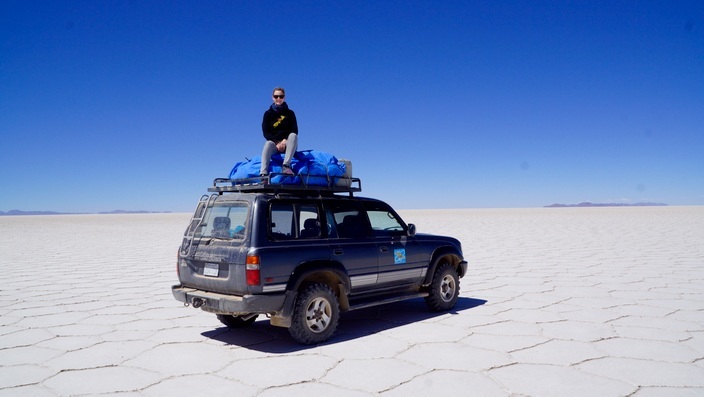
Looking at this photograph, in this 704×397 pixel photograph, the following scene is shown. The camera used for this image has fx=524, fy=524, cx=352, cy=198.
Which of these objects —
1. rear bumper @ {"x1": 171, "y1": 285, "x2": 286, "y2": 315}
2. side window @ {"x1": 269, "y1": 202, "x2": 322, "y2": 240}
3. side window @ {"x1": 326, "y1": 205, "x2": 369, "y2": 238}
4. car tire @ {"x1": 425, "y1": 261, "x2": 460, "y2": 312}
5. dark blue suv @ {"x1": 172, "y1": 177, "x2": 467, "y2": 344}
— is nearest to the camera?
rear bumper @ {"x1": 171, "y1": 285, "x2": 286, "y2": 315}

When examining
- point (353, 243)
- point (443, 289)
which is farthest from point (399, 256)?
point (443, 289)

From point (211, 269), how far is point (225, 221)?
1.84 feet

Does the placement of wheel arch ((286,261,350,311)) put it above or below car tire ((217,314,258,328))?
above

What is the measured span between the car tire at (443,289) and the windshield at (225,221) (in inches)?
118

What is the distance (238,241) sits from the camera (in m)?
5.55

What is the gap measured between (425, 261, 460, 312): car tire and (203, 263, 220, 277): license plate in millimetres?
3086

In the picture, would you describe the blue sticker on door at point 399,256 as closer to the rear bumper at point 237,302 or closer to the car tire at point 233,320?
the rear bumper at point 237,302

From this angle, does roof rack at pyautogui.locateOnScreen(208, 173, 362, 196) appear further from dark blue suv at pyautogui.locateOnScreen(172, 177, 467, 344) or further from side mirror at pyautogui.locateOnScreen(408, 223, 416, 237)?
side mirror at pyautogui.locateOnScreen(408, 223, 416, 237)

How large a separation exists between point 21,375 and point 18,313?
314cm

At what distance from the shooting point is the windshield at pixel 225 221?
5.72 m

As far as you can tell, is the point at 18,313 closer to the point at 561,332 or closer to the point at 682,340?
the point at 561,332

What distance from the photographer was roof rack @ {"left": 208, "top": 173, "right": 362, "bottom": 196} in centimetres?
582

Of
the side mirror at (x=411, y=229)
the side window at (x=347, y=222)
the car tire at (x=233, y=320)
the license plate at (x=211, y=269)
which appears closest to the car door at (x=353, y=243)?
the side window at (x=347, y=222)

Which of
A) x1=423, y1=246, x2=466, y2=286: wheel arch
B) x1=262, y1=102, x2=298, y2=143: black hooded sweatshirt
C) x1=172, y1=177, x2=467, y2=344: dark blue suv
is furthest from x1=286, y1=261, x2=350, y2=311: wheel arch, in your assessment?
x1=262, y1=102, x2=298, y2=143: black hooded sweatshirt
